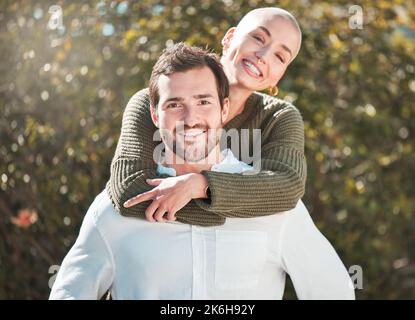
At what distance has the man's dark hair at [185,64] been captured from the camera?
2.06 meters

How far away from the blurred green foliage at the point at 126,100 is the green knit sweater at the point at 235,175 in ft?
3.64

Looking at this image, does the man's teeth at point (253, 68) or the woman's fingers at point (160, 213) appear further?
the man's teeth at point (253, 68)

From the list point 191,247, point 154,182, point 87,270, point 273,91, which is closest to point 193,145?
point 154,182

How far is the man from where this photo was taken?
6.61 ft

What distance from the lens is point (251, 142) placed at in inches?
95.9

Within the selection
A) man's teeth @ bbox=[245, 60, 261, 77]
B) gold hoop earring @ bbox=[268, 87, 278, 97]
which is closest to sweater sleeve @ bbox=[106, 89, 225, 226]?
man's teeth @ bbox=[245, 60, 261, 77]

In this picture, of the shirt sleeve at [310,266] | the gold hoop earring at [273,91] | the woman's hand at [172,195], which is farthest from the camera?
the gold hoop earring at [273,91]

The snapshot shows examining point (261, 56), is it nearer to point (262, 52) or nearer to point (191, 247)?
point (262, 52)

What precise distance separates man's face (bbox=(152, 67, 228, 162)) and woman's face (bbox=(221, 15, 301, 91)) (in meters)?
0.35

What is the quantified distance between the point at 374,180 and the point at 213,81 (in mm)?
2040

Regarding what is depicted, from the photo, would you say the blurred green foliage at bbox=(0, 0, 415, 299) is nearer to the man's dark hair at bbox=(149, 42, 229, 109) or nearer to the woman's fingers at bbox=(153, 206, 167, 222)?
the man's dark hair at bbox=(149, 42, 229, 109)

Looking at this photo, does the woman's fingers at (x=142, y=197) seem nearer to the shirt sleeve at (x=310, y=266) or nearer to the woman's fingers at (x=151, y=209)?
the woman's fingers at (x=151, y=209)

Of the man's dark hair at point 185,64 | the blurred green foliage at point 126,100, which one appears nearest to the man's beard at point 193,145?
Result: the man's dark hair at point 185,64

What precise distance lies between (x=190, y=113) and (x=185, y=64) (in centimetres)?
14
